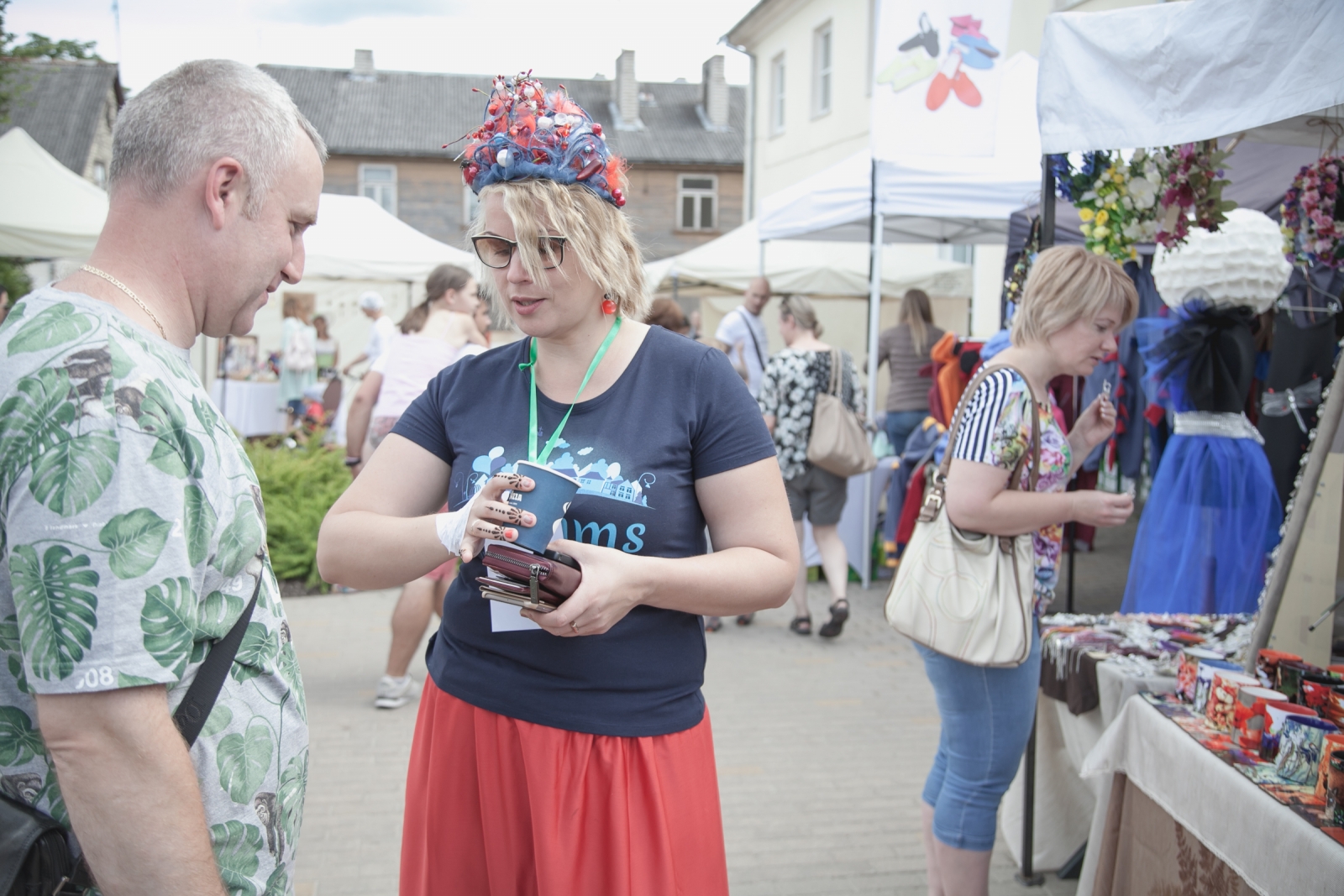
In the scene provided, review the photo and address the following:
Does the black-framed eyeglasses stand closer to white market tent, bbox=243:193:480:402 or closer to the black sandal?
the black sandal

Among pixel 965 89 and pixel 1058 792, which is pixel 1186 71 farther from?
pixel 965 89

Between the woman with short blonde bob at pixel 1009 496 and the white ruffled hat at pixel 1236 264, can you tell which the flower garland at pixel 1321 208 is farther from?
the woman with short blonde bob at pixel 1009 496

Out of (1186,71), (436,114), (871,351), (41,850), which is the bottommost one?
(41,850)

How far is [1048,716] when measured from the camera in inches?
122

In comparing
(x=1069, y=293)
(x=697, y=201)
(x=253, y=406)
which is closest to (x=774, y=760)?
(x=1069, y=293)

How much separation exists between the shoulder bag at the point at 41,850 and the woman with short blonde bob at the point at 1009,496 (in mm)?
1767

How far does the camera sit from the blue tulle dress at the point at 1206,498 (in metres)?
4.25

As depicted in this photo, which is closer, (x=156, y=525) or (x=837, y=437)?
(x=156, y=525)

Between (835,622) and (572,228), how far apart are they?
4579mm

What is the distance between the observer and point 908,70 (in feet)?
17.1

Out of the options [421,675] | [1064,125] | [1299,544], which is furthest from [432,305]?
[1299,544]

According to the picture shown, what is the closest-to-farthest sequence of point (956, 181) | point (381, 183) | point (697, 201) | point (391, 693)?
point (391, 693) → point (956, 181) → point (381, 183) → point (697, 201)

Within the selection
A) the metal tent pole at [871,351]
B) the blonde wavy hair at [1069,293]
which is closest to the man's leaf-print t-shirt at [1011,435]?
the blonde wavy hair at [1069,293]

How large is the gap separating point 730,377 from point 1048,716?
1951 mm
